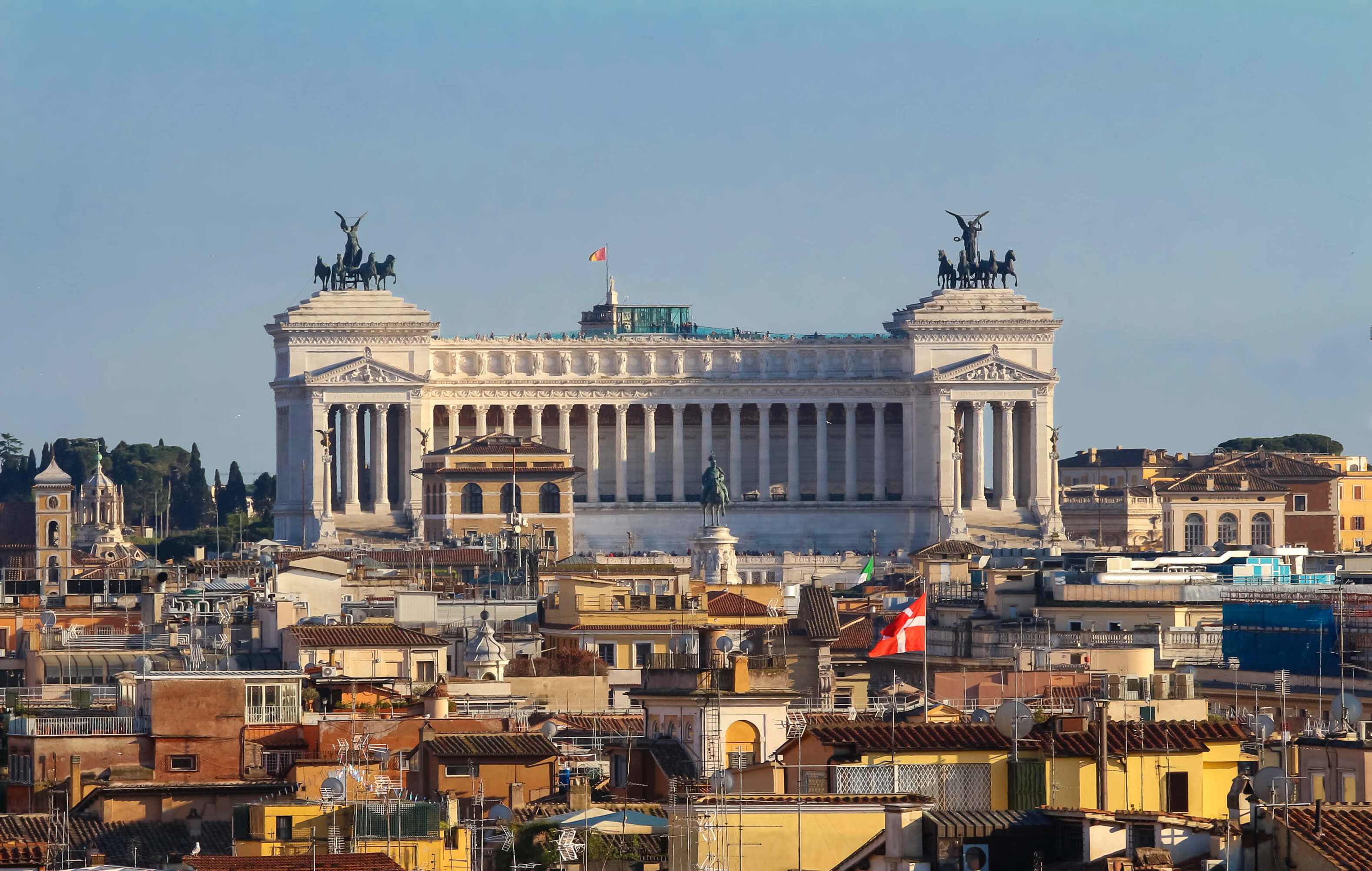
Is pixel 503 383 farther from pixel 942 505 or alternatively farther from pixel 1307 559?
pixel 1307 559

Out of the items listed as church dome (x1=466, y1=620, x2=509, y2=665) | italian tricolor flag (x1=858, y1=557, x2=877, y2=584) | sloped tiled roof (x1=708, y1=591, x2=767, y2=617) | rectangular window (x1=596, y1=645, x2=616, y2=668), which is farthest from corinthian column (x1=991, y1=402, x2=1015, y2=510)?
church dome (x1=466, y1=620, x2=509, y2=665)

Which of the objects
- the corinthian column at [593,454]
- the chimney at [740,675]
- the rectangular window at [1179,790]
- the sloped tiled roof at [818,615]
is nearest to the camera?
the rectangular window at [1179,790]

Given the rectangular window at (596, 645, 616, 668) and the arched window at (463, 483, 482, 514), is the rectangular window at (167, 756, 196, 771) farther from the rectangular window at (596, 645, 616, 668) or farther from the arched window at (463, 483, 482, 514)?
the arched window at (463, 483, 482, 514)

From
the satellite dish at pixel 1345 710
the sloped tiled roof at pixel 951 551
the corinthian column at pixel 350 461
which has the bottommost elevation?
the satellite dish at pixel 1345 710

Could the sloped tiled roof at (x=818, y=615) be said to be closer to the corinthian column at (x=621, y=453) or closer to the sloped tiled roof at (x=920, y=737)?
the sloped tiled roof at (x=920, y=737)

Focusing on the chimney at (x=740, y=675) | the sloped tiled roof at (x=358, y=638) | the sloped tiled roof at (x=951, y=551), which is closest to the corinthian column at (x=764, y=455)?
the sloped tiled roof at (x=951, y=551)

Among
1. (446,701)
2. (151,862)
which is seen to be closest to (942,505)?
(446,701)

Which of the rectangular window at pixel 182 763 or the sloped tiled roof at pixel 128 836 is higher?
the rectangular window at pixel 182 763
